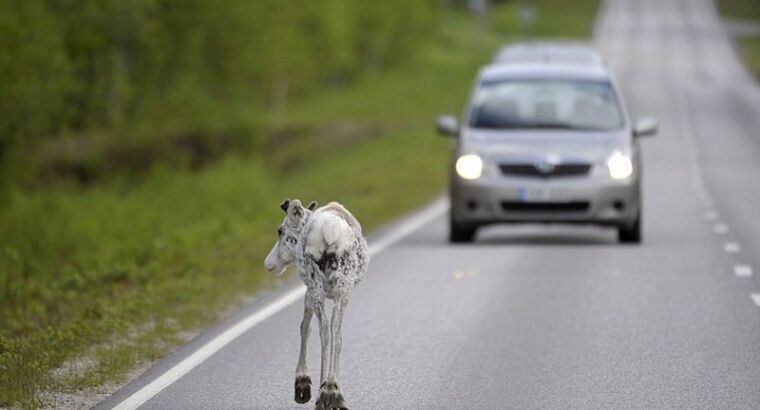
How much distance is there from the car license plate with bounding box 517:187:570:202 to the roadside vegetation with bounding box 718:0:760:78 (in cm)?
6989

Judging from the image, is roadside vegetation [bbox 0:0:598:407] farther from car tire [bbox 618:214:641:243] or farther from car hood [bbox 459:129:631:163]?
car tire [bbox 618:214:641:243]

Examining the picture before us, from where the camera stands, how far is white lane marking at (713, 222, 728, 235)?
21.9 metres

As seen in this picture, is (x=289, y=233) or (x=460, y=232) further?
(x=460, y=232)

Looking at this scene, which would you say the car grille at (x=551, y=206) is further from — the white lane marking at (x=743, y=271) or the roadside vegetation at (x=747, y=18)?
the roadside vegetation at (x=747, y=18)

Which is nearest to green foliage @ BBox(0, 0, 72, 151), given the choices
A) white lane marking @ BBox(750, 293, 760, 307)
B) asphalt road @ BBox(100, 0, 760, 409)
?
asphalt road @ BBox(100, 0, 760, 409)

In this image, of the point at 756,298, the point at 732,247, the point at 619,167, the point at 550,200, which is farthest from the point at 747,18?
the point at 756,298

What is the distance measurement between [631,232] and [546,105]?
1681 millimetres

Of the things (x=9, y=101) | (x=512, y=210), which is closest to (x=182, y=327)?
(x=512, y=210)

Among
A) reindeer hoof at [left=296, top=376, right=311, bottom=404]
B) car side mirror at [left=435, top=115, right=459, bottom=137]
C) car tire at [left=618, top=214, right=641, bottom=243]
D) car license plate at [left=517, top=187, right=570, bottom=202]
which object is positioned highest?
reindeer hoof at [left=296, top=376, right=311, bottom=404]

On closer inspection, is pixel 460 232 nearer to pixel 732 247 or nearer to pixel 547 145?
pixel 547 145

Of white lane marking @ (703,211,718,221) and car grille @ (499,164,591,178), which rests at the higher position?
car grille @ (499,164,591,178)

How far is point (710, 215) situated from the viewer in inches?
982

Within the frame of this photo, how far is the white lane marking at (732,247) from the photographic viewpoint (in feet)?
63.7

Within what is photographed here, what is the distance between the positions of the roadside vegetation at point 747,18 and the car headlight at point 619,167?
69.6m
